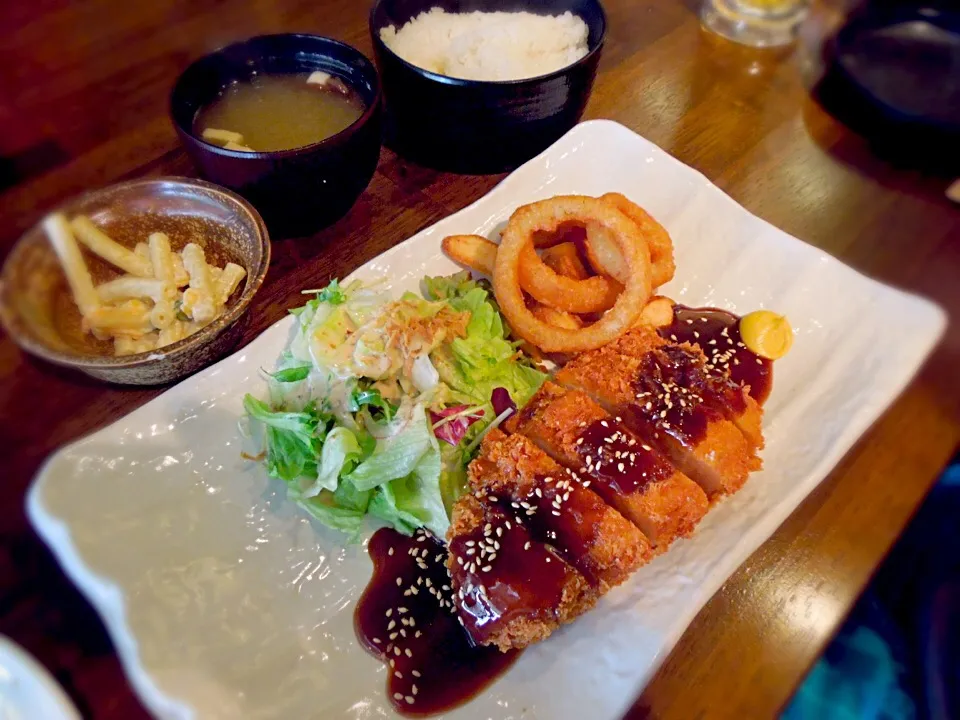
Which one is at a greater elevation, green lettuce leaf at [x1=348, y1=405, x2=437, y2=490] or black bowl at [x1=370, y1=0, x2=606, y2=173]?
black bowl at [x1=370, y1=0, x2=606, y2=173]

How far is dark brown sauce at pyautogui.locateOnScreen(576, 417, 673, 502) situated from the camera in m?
1.72

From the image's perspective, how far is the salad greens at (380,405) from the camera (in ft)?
5.95

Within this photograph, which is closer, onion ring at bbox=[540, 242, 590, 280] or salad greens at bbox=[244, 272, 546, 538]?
salad greens at bbox=[244, 272, 546, 538]

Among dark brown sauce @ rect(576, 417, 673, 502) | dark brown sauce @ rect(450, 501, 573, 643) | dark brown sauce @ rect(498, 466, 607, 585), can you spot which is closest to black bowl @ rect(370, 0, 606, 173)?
dark brown sauce @ rect(576, 417, 673, 502)

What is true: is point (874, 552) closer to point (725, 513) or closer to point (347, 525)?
point (725, 513)

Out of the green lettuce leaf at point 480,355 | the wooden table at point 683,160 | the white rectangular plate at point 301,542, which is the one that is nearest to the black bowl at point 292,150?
the wooden table at point 683,160

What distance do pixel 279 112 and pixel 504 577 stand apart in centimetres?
181

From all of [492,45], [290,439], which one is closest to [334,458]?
[290,439]

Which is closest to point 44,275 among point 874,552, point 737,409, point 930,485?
point 737,409

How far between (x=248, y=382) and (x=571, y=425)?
98 centimetres

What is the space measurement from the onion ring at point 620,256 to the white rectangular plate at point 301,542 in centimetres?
34

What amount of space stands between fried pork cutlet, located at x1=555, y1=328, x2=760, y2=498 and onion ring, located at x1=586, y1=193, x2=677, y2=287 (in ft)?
0.89

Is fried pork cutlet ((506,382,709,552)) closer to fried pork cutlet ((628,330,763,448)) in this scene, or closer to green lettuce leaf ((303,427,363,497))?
fried pork cutlet ((628,330,763,448))

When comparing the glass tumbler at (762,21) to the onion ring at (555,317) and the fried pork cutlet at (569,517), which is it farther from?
the fried pork cutlet at (569,517)
